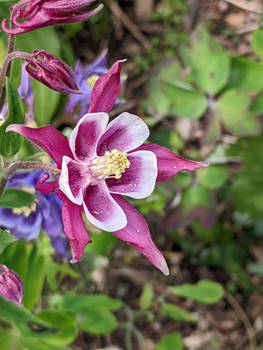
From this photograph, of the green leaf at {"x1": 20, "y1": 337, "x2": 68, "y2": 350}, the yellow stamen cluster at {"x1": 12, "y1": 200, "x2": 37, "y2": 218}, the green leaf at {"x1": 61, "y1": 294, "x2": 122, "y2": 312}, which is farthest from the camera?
the green leaf at {"x1": 61, "y1": 294, "x2": 122, "y2": 312}

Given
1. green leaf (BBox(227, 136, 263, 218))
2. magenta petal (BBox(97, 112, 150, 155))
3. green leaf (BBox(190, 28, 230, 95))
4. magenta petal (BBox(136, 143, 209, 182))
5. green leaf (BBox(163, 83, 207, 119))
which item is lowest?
green leaf (BBox(227, 136, 263, 218))

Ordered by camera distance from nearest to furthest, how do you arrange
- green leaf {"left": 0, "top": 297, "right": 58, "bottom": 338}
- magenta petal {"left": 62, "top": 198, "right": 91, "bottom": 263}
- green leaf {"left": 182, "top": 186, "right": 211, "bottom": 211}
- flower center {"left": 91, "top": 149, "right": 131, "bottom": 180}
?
magenta petal {"left": 62, "top": 198, "right": 91, "bottom": 263} < flower center {"left": 91, "top": 149, "right": 131, "bottom": 180} < green leaf {"left": 0, "top": 297, "right": 58, "bottom": 338} < green leaf {"left": 182, "top": 186, "right": 211, "bottom": 211}

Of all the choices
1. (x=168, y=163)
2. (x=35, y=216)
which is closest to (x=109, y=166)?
(x=168, y=163)

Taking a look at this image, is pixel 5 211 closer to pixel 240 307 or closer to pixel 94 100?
pixel 94 100

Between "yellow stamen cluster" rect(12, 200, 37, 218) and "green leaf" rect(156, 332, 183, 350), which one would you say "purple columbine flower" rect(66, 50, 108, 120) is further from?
"green leaf" rect(156, 332, 183, 350)

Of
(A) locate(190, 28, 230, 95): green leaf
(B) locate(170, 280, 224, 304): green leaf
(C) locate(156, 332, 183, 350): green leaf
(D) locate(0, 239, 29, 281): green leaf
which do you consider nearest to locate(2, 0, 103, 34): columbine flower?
(D) locate(0, 239, 29, 281): green leaf

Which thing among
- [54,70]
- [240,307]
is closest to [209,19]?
[240,307]

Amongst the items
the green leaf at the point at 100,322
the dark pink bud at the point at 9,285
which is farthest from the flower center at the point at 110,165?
the green leaf at the point at 100,322

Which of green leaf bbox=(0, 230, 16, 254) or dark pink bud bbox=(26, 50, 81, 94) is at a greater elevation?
dark pink bud bbox=(26, 50, 81, 94)

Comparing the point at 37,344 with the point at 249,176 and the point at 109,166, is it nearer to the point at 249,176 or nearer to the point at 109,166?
the point at 109,166

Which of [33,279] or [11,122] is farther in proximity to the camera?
[33,279]
